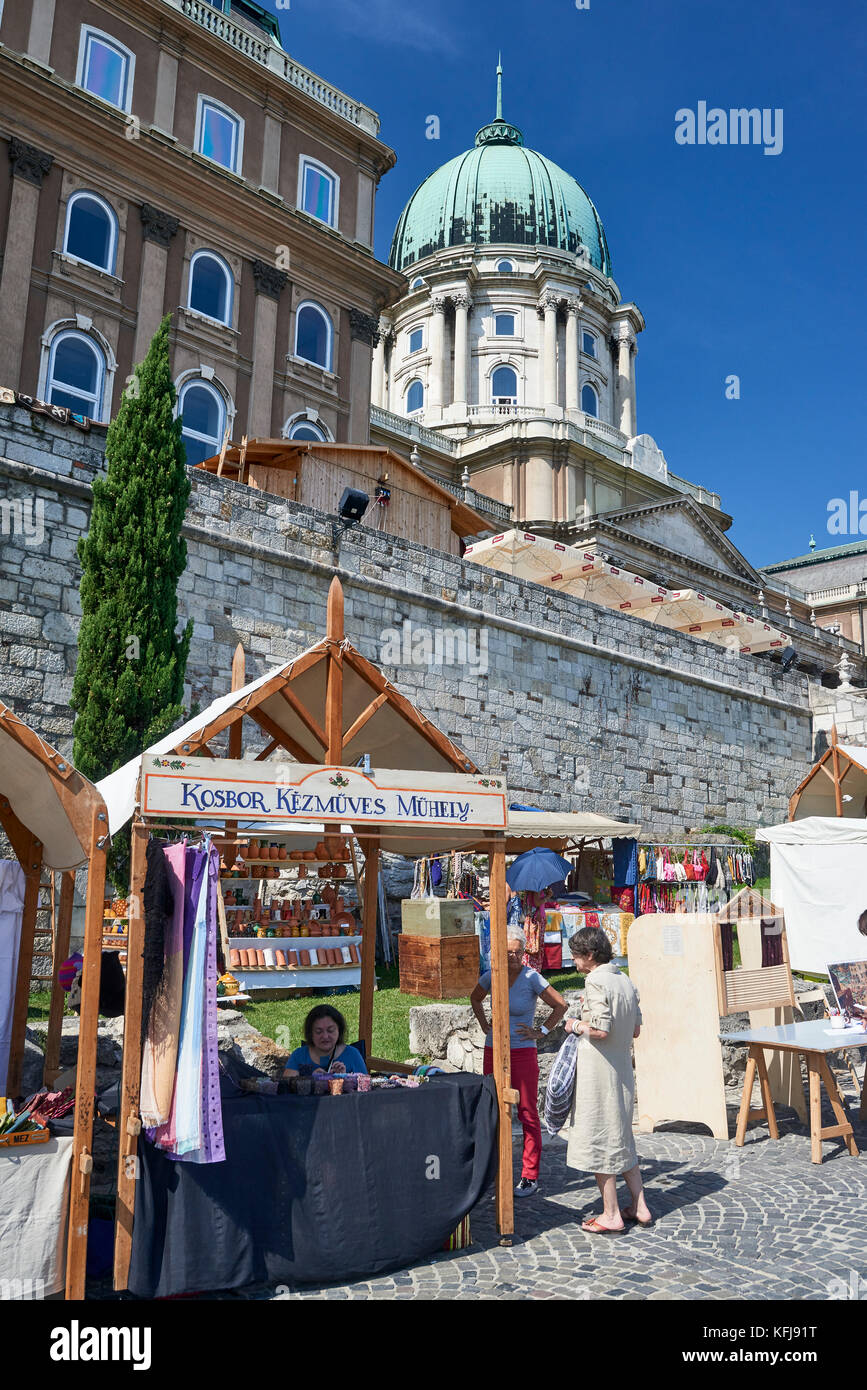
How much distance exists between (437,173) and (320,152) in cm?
3357

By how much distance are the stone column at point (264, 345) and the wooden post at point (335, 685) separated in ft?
60.2

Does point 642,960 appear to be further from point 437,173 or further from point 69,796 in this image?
point 437,173

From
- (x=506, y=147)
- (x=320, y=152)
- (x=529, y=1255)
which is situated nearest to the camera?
(x=529, y=1255)

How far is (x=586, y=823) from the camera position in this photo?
47.4ft

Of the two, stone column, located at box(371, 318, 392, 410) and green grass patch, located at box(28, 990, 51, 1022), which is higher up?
stone column, located at box(371, 318, 392, 410)

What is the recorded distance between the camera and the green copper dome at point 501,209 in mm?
51875

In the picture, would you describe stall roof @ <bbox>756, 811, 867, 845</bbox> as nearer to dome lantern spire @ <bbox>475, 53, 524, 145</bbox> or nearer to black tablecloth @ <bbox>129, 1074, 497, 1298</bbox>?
black tablecloth @ <bbox>129, 1074, 497, 1298</bbox>

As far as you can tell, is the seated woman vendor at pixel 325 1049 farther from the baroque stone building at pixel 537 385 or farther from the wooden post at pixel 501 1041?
the baroque stone building at pixel 537 385

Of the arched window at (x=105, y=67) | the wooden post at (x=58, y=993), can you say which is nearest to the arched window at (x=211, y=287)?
the arched window at (x=105, y=67)

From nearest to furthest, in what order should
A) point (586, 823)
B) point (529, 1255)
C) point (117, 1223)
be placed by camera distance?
point (117, 1223), point (529, 1255), point (586, 823)

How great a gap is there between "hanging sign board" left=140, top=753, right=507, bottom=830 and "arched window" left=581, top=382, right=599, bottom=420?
47124 mm

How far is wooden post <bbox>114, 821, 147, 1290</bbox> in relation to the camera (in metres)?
4.55

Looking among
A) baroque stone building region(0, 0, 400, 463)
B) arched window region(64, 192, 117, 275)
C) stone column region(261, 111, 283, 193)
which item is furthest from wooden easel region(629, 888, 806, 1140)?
stone column region(261, 111, 283, 193)

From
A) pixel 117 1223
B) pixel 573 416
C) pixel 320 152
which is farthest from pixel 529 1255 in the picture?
pixel 573 416
